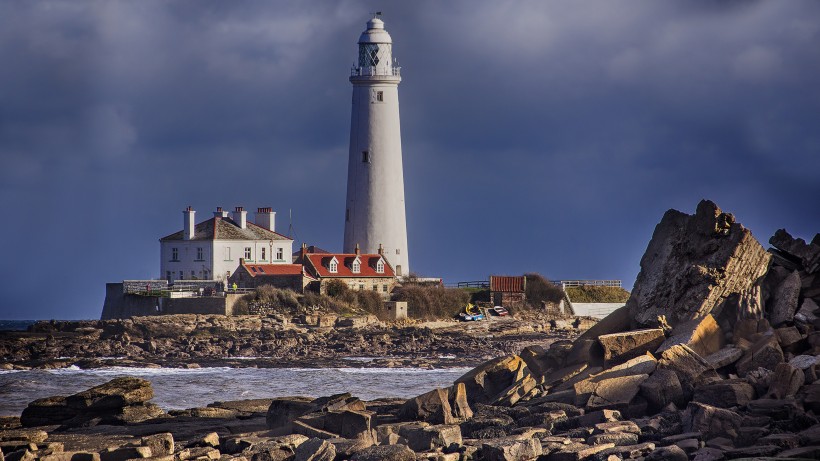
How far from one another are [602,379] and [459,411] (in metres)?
1.66

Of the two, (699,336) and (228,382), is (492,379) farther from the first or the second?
(228,382)

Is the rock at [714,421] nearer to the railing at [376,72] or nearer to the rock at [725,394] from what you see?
the rock at [725,394]

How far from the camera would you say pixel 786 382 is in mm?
13234

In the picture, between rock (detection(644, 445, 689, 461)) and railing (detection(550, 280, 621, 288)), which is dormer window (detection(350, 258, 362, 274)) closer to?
railing (detection(550, 280, 621, 288))

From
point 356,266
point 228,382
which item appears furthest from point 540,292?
point 228,382

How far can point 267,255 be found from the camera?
4612cm

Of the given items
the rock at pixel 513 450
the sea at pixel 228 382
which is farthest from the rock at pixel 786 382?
the sea at pixel 228 382

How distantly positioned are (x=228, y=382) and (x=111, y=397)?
9081mm

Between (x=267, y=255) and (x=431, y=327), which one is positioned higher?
(x=267, y=255)

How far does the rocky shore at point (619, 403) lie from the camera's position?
12.3 metres

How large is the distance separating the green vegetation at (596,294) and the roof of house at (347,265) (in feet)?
25.8

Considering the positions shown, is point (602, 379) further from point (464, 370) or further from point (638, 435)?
point (464, 370)

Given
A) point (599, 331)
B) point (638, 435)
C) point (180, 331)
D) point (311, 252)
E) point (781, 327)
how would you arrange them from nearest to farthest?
1. point (638, 435)
2. point (781, 327)
3. point (599, 331)
4. point (180, 331)
5. point (311, 252)

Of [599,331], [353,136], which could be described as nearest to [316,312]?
[353,136]
